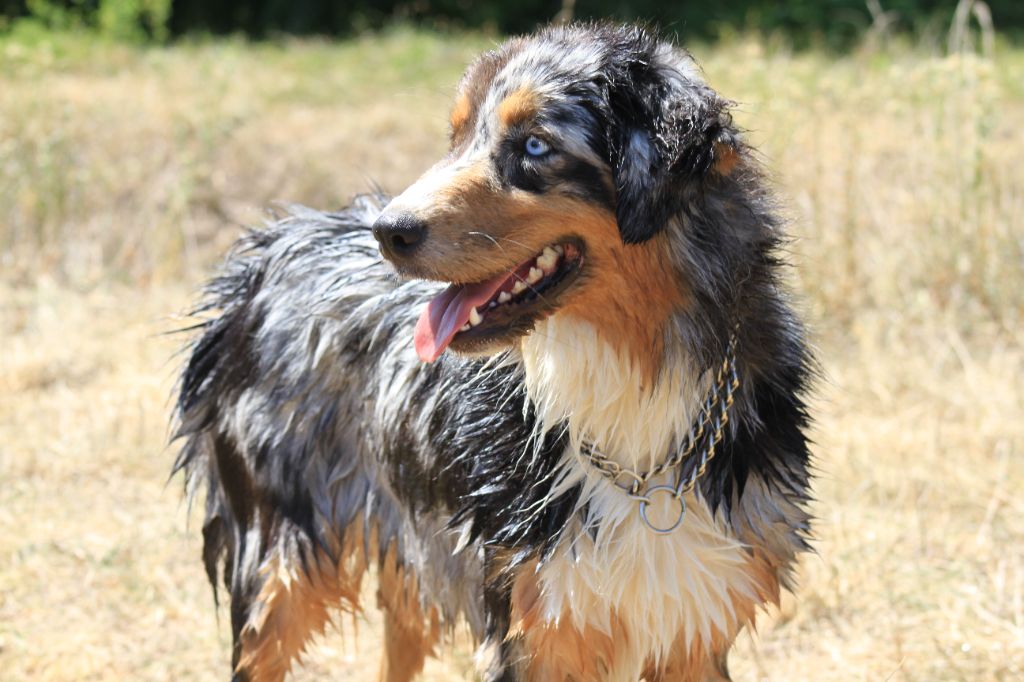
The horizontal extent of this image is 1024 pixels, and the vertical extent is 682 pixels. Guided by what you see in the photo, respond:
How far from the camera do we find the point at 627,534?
3008 mm

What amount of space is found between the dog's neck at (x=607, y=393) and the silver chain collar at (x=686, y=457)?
0.02m

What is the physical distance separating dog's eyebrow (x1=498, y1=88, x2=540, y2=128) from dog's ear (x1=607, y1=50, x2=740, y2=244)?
0.17 m

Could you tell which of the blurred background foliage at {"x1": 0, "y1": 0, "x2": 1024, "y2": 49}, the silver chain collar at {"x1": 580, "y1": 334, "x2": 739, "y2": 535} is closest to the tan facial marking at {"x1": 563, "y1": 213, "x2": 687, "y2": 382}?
the silver chain collar at {"x1": 580, "y1": 334, "x2": 739, "y2": 535}

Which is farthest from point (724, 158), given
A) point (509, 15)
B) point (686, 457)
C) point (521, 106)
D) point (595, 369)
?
point (509, 15)

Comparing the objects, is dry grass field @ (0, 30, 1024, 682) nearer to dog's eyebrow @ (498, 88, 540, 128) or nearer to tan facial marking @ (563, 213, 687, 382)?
tan facial marking @ (563, 213, 687, 382)

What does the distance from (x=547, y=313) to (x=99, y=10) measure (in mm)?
12373

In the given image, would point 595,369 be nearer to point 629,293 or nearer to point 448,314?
point 629,293

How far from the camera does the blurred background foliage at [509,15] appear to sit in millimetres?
14703

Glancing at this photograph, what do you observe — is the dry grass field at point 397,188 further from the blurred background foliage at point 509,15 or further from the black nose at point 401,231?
the blurred background foliage at point 509,15

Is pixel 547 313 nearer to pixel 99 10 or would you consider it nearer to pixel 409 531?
pixel 409 531

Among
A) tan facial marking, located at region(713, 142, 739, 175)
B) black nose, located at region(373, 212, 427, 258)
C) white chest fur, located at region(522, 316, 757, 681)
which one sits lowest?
white chest fur, located at region(522, 316, 757, 681)

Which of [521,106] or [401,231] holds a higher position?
[521,106]

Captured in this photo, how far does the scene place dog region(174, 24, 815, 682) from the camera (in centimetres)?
281

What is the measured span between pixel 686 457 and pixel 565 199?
706 millimetres
